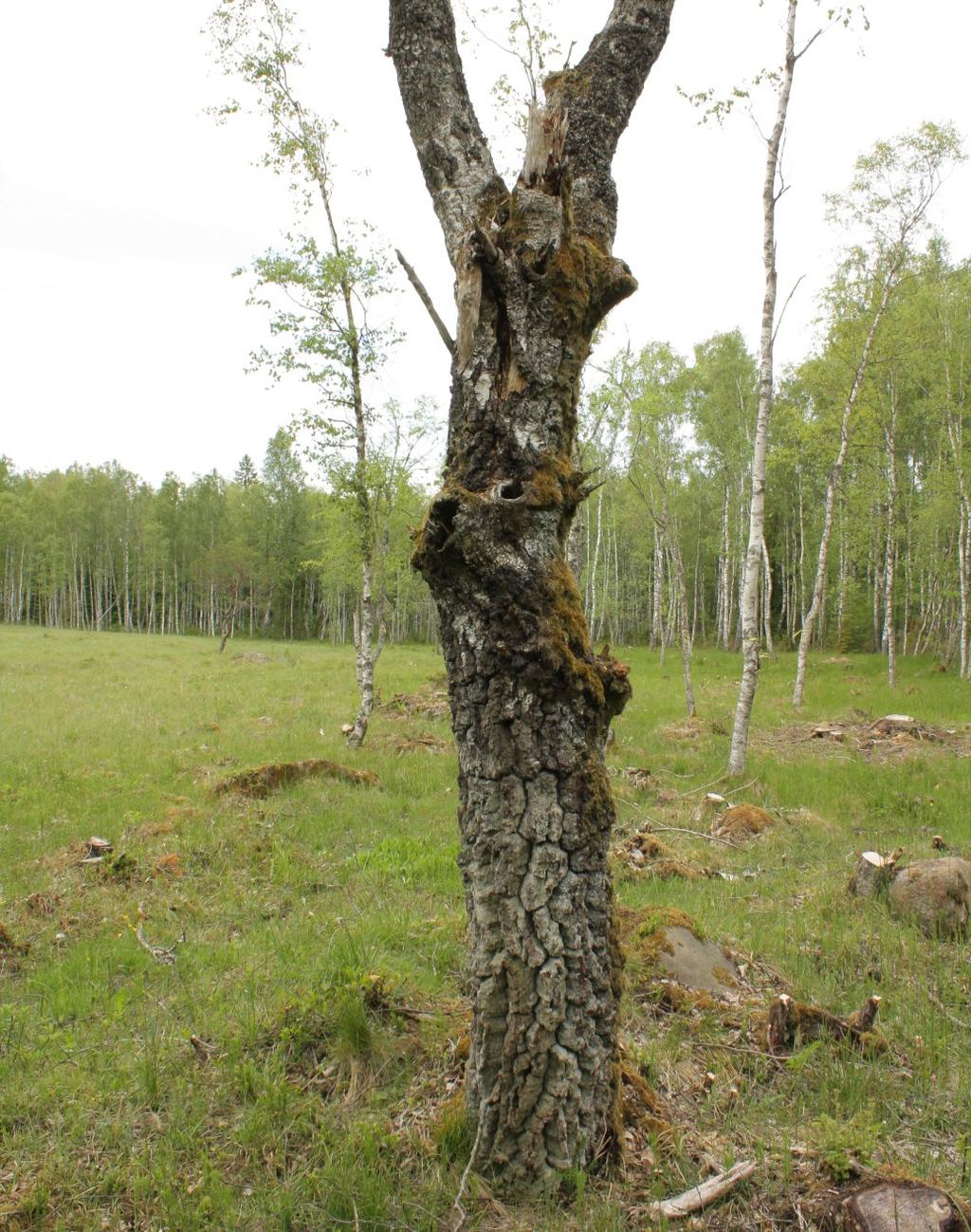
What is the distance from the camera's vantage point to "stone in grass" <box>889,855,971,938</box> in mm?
5379

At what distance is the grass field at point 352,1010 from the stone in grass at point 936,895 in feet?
0.79

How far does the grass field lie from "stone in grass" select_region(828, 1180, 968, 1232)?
0.20 meters

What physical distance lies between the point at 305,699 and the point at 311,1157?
1582cm

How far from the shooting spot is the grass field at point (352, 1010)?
9.43 feet

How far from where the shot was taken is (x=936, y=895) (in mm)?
5477

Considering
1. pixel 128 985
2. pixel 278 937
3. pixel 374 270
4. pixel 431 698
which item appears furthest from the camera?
pixel 431 698

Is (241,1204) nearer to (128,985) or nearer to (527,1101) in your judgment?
(527,1101)

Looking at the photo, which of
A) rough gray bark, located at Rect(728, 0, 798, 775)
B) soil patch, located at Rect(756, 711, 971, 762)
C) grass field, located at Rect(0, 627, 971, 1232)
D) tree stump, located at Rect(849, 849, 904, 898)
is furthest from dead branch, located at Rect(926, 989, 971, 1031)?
soil patch, located at Rect(756, 711, 971, 762)

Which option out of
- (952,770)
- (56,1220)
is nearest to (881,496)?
(952,770)

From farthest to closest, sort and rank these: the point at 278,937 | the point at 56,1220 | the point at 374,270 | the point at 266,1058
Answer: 1. the point at 374,270
2. the point at 278,937
3. the point at 266,1058
4. the point at 56,1220

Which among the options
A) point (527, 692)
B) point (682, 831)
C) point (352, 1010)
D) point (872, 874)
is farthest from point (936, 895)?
point (527, 692)

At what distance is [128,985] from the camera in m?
4.59

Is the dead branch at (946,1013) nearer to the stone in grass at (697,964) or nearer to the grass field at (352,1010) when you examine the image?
the grass field at (352,1010)

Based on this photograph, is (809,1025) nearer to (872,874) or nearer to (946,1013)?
(946,1013)
